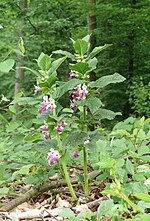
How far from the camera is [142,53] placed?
30.2 ft

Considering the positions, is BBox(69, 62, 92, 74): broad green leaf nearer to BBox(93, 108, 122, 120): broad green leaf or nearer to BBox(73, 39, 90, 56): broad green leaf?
BBox(73, 39, 90, 56): broad green leaf

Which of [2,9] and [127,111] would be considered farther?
[127,111]

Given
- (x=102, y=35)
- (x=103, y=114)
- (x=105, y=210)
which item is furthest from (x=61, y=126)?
(x=102, y=35)

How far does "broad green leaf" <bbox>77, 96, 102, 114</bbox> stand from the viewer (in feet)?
5.10

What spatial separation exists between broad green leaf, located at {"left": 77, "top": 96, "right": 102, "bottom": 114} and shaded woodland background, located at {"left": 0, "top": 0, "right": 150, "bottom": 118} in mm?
6331

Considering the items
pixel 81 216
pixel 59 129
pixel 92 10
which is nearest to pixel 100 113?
pixel 59 129

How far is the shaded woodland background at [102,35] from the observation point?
8.05 metres

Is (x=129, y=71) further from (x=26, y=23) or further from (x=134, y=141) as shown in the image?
(x=134, y=141)

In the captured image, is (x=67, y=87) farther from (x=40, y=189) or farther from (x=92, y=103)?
(x=40, y=189)

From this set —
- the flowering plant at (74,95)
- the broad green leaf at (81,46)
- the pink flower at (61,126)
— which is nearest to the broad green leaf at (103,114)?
the flowering plant at (74,95)

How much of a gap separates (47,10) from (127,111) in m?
3.02

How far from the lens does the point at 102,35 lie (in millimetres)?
8875

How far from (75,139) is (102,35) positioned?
7.47m

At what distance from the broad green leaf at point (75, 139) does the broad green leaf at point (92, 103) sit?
0.44 feet
